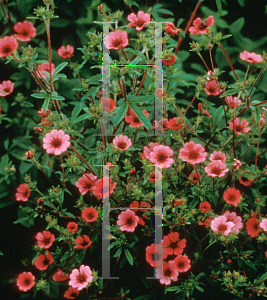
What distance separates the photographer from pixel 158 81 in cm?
103

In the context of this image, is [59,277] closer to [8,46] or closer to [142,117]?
[142,117]

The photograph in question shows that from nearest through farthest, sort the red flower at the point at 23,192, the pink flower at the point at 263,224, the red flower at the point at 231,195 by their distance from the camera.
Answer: the pink flower at the point at 263,224, the red flower at the point at 231,195, the red flower at the point at 23,192

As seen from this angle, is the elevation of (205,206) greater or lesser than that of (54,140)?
lesser

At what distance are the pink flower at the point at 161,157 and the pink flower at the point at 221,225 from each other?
25cm

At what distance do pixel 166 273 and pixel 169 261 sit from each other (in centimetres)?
4

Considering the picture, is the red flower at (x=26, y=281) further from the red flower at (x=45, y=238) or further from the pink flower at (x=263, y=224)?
the pink flower at (x=263, y=224)

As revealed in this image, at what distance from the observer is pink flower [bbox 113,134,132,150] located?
3.30ft

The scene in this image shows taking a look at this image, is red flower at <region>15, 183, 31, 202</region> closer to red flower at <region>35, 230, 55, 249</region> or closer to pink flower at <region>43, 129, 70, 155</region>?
red flower at <region>35, 230, 55, 249</region>

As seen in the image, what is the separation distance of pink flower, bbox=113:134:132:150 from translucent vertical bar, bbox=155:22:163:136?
0.48 ft

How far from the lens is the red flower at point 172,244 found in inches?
39.7

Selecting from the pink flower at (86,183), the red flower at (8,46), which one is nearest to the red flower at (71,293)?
the pink flower at (86,183)

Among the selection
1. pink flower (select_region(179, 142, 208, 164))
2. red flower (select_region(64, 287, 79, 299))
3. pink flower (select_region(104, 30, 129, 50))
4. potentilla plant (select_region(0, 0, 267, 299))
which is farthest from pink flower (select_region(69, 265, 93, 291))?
pink flower (select_region(104, 30, 129, 50))

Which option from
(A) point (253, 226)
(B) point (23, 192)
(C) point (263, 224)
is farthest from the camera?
(B) point (23, 192)

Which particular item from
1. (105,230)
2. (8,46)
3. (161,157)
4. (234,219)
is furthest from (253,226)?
(8,46)
